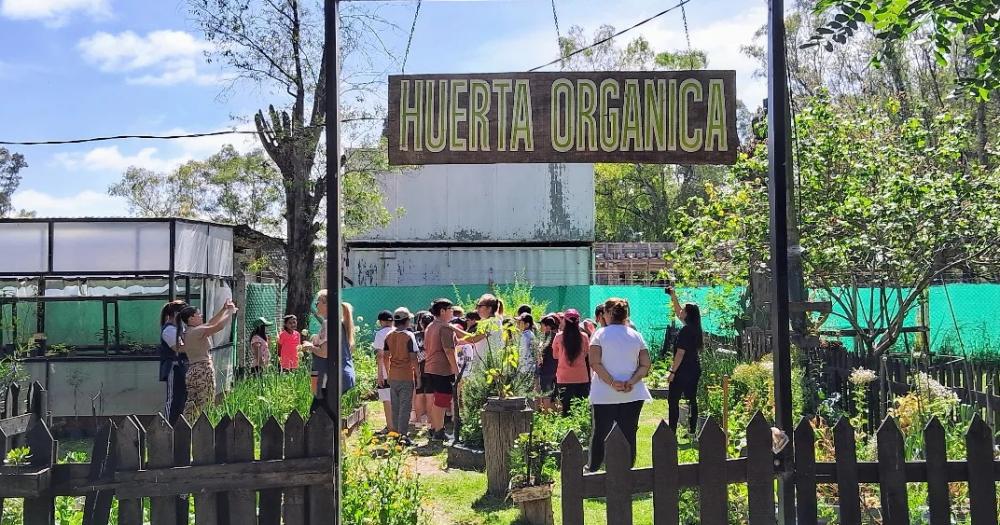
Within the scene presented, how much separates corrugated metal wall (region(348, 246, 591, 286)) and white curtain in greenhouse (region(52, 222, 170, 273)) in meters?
14.9

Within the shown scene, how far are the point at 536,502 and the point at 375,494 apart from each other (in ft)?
3.88

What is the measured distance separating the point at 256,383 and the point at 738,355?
7422 millimetres

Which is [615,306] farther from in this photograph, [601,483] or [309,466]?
[309,466]

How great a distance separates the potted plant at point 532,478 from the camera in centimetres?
540

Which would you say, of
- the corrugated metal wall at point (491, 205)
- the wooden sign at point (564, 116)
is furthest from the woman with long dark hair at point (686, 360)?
the corrugated metal wall at point (491, 205)

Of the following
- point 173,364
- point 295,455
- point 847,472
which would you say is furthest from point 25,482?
point 173,364

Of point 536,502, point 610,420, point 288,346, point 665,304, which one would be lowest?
point 536,502

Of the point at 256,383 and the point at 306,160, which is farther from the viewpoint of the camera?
the point at 306,160

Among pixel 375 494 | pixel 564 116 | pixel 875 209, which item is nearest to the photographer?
pixel 564 116

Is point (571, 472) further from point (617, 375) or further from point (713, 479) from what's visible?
point (617, 375)

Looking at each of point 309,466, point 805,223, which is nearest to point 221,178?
point 805,223

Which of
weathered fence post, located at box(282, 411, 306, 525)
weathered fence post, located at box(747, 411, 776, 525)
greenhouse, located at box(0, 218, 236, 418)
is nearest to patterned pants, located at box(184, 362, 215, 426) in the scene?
greenhouse, located at box(0, 218, 236, 418)

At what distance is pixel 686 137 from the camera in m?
4.10

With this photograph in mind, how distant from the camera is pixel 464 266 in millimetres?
26172
